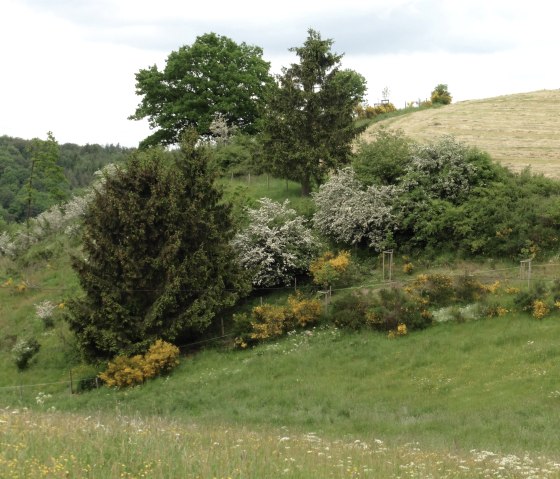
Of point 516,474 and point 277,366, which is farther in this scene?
point 277,366

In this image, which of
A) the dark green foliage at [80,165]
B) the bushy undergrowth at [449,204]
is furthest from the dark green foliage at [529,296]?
the dark green foliage at [80,165]

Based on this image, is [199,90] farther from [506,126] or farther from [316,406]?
[316,406]

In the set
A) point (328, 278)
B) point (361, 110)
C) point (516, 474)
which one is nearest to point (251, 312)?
point (328, 278)

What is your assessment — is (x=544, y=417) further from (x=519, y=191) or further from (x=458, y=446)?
(x=519, y=191)

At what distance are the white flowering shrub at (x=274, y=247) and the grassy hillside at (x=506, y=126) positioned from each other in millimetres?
13764

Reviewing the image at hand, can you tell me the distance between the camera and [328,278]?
32.7 meters

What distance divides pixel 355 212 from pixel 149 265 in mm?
11637

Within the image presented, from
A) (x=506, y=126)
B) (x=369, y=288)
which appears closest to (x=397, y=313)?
(x=369, y=288)

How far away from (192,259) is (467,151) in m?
16.7

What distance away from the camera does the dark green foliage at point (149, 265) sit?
30.0m

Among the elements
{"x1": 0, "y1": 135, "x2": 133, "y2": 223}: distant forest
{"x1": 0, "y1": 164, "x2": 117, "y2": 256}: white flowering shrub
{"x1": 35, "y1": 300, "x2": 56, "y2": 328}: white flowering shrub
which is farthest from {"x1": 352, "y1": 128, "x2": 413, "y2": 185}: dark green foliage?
{"x1": 0, "y1": 135, "x2": 133, "y2": 223}: distant forest

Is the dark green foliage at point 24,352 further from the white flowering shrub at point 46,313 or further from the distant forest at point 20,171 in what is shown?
the distant forest at point 20,171

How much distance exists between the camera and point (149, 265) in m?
30.8

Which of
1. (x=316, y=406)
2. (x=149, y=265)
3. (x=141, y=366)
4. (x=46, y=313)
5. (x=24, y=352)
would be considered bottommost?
(x=316, y=406)
